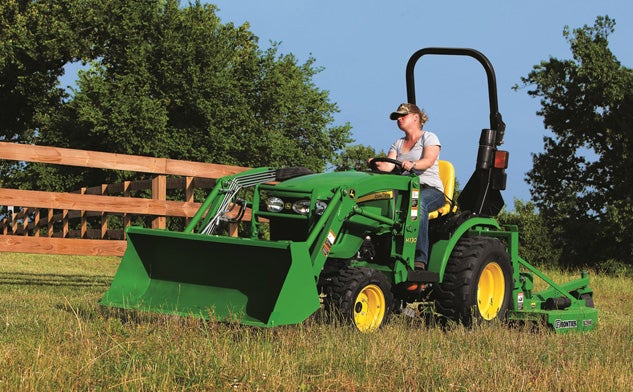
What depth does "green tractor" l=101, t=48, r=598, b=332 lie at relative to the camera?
20.0ft

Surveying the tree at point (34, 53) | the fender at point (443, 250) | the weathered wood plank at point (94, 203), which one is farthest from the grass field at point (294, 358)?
the tree at point (34, 53)

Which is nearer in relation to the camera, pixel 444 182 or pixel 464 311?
pixel 464 311

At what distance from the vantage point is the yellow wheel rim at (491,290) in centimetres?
760

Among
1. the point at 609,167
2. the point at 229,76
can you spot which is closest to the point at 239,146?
the point at 229,76

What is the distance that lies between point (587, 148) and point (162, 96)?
50.3 feet

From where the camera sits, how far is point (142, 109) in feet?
92.2

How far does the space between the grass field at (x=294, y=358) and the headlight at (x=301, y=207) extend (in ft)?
2.87

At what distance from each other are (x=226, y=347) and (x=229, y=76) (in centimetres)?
2694

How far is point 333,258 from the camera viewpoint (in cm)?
661

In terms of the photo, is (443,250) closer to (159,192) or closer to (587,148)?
(159,192)

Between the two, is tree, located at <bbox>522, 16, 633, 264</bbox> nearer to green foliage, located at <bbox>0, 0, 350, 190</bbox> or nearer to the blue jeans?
green foliage, located at <bbox>0, 0, 350, 190</bbox>

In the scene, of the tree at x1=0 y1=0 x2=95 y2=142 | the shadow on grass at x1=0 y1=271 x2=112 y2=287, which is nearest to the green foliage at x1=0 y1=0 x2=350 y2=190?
the tree at x1=0 y1=0 x2=95 y2=142

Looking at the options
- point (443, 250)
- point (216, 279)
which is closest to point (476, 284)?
point (443, 250)

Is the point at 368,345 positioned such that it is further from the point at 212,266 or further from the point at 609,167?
the point at 609,167
